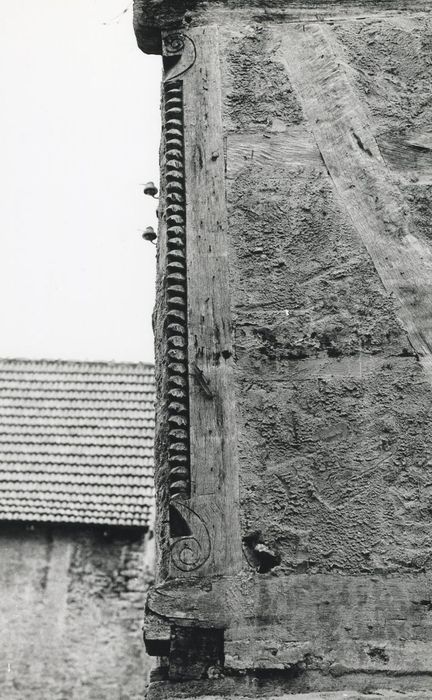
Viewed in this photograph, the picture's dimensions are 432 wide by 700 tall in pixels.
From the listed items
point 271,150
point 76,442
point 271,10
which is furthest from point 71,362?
point 271,150

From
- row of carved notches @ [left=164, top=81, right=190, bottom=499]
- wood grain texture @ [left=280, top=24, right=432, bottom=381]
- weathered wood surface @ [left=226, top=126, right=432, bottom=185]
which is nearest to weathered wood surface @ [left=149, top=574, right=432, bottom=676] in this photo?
row of carved notches @ [left=164, top=81, right=190, bottom=499]

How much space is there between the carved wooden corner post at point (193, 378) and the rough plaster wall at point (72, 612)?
9535 mm

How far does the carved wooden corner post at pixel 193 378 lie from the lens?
2.01m

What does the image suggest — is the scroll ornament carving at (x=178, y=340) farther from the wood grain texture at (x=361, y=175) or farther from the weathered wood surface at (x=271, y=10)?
the wood grain texture at (x=361, y=175)

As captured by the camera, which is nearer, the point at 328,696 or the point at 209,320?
the point at 328,696

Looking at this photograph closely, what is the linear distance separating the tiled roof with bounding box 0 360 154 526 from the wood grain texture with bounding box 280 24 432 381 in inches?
363

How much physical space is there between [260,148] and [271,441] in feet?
3.42

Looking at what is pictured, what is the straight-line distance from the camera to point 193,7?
2949 mm

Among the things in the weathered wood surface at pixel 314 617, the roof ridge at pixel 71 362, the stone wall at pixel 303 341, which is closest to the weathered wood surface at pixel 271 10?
the stone wall at pixel 303 341

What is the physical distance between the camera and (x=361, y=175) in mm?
2574

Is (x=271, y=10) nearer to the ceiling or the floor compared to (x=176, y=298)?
nearer to the ceiling

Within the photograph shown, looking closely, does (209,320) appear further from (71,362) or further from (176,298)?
(71,362)

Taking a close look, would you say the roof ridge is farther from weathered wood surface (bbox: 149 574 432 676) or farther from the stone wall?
weathered wood surface (bbox: 149 574 432 676)

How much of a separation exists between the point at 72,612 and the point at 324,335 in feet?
32.9
